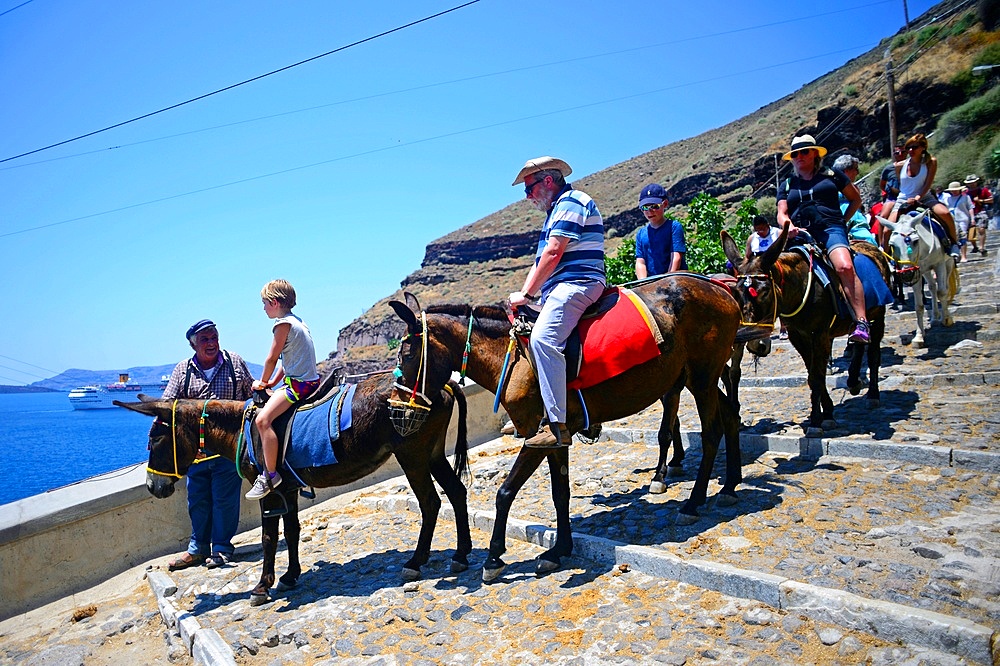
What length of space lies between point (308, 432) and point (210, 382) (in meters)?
2.00

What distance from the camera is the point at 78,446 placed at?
2211 cm

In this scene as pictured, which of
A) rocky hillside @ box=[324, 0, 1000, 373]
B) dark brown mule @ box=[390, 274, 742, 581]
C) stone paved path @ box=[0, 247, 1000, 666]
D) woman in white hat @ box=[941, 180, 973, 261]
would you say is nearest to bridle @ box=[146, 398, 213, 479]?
stone paved path @ box=[0, 247, 1000, 666]

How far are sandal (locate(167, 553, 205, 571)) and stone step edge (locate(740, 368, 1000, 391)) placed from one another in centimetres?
816

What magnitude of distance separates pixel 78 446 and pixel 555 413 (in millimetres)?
23246

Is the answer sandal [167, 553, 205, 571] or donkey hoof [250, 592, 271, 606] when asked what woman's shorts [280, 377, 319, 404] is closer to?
donkey hoof [250, 592, 271, 606]

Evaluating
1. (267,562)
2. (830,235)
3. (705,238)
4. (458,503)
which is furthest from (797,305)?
(705,238)

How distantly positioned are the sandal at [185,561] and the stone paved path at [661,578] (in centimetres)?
10

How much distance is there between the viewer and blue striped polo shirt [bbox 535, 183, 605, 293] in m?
5.03

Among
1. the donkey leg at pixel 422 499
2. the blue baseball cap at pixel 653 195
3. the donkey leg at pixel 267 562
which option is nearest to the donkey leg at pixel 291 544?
the donkey leg at pixel 267 562

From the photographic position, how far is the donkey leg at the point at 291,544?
19.0 feet

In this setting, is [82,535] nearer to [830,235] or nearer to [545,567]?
[545,567]

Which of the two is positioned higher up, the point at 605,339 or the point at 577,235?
the point at 577,235

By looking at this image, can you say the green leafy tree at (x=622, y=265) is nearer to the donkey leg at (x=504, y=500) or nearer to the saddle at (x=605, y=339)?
the saddle at (x=605, y=339)

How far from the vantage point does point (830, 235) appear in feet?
24.0
